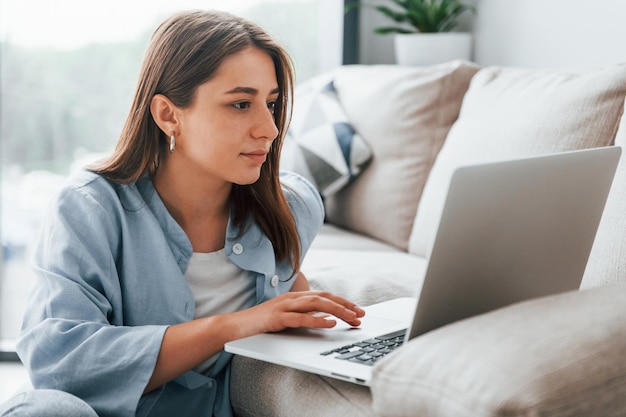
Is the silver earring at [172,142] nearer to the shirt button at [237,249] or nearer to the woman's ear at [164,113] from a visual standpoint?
the woman's ear at [164,113]

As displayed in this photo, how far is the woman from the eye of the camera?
3.74ft

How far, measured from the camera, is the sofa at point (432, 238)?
0.77 metres

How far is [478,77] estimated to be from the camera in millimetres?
2078

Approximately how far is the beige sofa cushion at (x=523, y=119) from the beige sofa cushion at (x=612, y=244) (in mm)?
195

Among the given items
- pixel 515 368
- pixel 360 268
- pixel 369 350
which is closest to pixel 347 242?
pixel 360 268

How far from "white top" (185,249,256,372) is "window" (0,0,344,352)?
1.43 meters

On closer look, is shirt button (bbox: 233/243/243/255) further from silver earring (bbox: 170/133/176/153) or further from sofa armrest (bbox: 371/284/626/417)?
sofa armrest (bbox: 371/284/626/417)

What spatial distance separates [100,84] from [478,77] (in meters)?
1.35

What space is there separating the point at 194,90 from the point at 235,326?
0.42 m

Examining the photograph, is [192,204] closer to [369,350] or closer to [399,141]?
[369,350]

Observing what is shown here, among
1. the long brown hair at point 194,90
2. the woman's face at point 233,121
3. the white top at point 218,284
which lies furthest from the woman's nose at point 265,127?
the white top at point 218,284

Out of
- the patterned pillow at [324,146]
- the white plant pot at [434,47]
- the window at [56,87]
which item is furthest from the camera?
the window at [56,87]

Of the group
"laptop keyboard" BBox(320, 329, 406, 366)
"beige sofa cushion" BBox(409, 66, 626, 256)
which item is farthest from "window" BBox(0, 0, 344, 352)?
"laptop keyboard" BBox(320, 329, 406, 366)

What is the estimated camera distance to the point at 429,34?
101 inches
